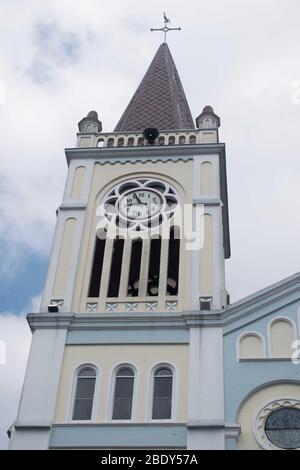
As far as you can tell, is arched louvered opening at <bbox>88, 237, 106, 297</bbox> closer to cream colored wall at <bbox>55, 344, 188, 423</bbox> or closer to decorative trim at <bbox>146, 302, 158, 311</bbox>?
decorative trim at <bbox>146, 302, 158, 311</bbox>

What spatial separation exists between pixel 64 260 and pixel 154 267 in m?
2.97

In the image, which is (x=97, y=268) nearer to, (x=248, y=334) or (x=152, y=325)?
(x=152, y=325)

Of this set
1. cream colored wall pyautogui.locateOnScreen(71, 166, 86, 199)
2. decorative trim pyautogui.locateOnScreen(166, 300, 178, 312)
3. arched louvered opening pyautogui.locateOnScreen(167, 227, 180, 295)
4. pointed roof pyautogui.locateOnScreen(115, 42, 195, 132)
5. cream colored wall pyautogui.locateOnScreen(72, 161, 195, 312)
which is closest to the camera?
decorative trim pyautogui.locateOnScreen(166, 300, 178, 312)

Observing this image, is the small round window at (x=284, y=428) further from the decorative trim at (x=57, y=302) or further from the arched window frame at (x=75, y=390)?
the decorative trim at (x=57, y=302)

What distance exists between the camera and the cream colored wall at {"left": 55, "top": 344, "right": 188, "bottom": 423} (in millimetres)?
21722

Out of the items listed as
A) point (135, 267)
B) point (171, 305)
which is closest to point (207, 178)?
point (135, 267)

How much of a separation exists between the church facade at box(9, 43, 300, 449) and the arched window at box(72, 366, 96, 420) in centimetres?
3

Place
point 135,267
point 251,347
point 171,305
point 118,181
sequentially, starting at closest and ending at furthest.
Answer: point 251,347
point 171,305
point 135,267
point 118,181

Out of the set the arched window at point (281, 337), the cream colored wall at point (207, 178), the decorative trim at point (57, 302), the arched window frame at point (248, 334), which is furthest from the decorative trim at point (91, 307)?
the cream colored wall at point (207, 178)

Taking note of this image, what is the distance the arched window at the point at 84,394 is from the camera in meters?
21.9

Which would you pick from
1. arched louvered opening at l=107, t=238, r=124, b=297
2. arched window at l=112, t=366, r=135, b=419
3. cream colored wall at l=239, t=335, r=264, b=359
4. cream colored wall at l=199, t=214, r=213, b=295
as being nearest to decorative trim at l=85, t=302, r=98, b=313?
arched louvered opening at l=107, t=238, r=124, b=297

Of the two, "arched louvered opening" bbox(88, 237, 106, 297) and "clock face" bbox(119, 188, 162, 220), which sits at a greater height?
"clock face" bbox(119, 188, 162, 220)

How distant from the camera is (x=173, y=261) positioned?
2639 centimetres
